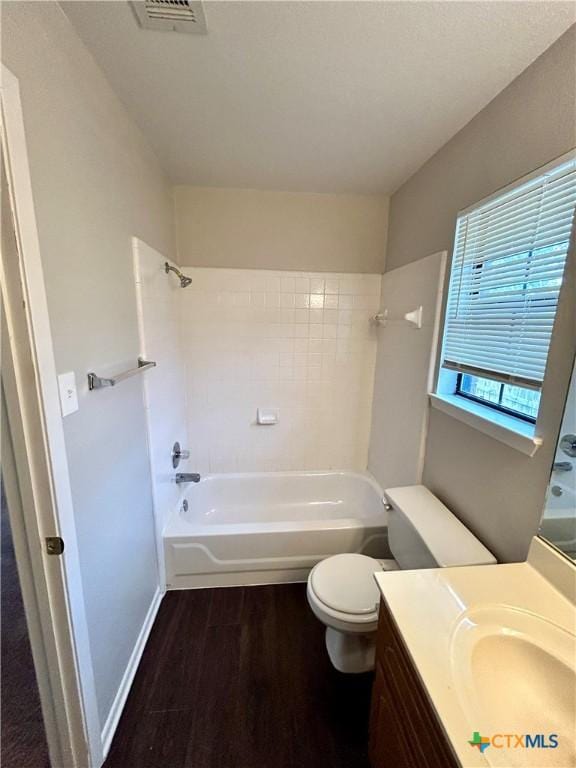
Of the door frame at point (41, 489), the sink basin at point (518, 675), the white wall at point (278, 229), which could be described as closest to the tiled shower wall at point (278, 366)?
the white wall at point (278, 229)

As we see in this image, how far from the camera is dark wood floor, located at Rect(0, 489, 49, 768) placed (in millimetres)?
1105

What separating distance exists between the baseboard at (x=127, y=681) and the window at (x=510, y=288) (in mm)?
1930

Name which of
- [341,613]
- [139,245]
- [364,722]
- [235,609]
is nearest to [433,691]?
[341,613]

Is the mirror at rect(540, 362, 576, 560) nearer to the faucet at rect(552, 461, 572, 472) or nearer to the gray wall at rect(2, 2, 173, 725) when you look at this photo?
the faucet at rect(552, 461, 572, 472)

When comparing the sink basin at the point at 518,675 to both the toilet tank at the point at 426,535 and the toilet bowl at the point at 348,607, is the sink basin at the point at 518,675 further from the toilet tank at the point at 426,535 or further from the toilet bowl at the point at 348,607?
the toilet bowl at the point at 348,607

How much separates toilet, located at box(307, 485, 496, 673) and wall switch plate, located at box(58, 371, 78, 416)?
1.25 meters

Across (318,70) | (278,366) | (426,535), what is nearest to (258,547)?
(426,535)

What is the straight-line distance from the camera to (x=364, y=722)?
1266 mm

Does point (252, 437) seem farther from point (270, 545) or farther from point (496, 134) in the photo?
point (496, 134)

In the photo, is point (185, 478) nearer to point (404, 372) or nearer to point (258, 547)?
point (258, 547)

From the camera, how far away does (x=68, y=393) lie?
0.93m

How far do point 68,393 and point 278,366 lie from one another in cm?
163

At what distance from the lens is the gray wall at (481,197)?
941 mm

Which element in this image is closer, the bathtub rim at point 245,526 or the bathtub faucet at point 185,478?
the bathtub rim at point 245,526
